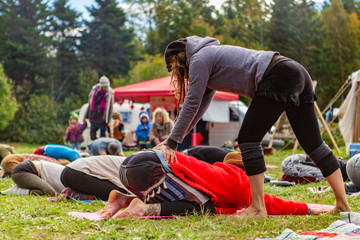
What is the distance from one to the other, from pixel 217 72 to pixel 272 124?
0.47 meters

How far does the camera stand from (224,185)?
110 inches

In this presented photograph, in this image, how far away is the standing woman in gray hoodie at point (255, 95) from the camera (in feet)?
8.71

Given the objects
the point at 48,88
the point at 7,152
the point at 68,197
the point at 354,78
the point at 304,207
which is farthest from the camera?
the point at 48,88

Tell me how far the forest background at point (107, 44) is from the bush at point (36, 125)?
0.20 feet

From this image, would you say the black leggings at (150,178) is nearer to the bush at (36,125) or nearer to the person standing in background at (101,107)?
the person standing in background at (101,107)

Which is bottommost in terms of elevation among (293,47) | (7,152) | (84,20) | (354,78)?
(7,152)

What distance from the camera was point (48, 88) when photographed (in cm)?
2823

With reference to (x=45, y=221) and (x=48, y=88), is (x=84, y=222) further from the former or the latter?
(x=48, y=88)

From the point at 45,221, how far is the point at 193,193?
900mm

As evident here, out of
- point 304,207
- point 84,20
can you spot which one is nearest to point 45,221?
point 304,207

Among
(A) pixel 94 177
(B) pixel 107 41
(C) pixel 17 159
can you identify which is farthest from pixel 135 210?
(B) pixel 107 41

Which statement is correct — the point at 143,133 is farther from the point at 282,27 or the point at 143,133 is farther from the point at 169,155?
the point at 282,27

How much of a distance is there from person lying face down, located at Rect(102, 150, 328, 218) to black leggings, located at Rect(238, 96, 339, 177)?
23 centimetres

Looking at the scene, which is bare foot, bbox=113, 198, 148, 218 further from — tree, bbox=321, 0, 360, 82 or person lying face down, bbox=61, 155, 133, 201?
tree, bbox=321, 0, 360, 82
